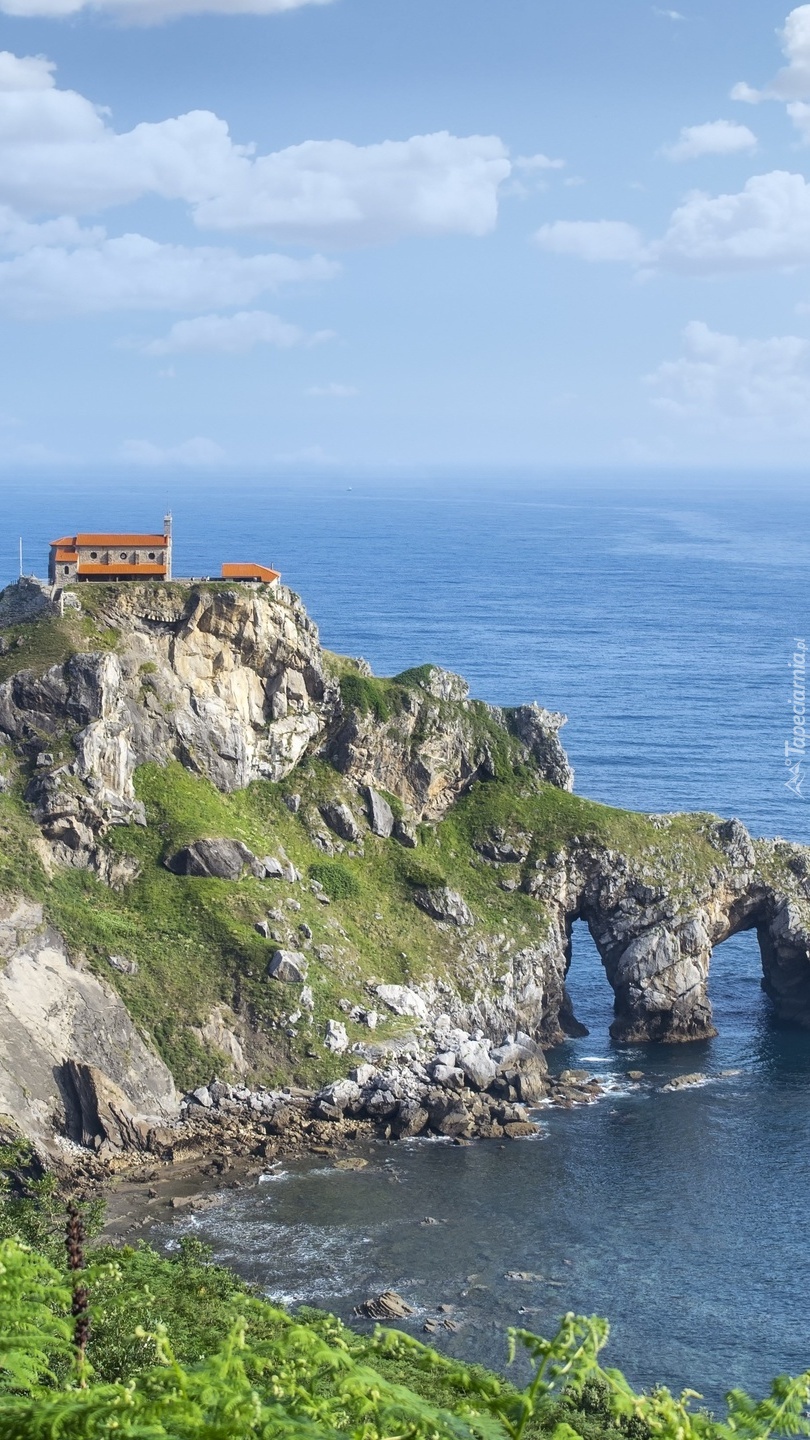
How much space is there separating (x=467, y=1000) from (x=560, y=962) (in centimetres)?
731

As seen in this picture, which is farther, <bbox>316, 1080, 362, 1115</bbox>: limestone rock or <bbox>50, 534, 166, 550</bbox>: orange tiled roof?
<bbox>50, 534, 166, 550</bbox>: orange tiled roof

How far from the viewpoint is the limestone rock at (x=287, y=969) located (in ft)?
278

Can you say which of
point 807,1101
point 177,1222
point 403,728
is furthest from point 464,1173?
point 403,728

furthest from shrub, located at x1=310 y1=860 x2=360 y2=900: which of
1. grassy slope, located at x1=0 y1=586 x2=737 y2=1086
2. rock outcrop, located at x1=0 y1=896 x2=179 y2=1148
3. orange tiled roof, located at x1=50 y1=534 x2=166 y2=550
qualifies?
orange tiled roof, located at x1=50 y1=534 x2=166 y2=550

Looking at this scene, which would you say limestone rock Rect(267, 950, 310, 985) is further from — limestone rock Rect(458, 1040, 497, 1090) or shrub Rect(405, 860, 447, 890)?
shrub Rect(405, 860, 447, 890)

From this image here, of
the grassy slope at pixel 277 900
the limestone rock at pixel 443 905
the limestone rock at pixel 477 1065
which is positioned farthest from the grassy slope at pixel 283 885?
the limestone rock at pixel 477 1065

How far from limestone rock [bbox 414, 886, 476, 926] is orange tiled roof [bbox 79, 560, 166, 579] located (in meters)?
24.1

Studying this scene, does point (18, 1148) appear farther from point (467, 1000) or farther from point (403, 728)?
point (403, 728)

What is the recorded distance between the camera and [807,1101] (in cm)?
8450

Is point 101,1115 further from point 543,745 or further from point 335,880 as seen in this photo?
point 543,745

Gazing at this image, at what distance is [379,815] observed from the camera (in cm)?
9675

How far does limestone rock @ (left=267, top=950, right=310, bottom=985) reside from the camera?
84875 mm

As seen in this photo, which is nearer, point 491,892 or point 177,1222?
point 177,1222

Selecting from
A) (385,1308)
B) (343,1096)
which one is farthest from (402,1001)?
(385,1308)
